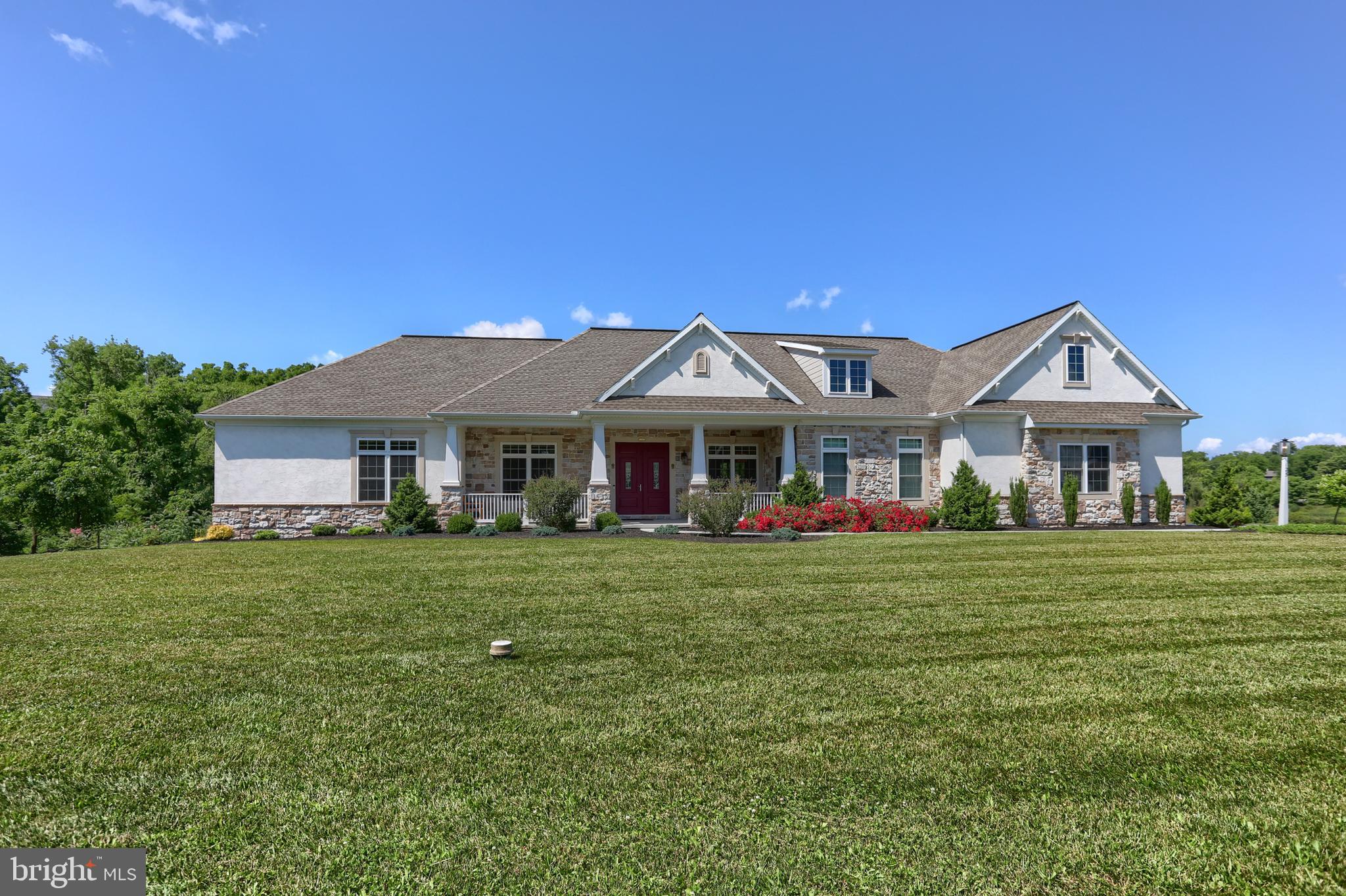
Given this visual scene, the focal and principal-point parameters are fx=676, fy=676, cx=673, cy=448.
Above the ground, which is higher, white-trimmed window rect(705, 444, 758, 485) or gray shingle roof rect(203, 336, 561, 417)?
gray shingle roof rect(203, 336, 561, 417)

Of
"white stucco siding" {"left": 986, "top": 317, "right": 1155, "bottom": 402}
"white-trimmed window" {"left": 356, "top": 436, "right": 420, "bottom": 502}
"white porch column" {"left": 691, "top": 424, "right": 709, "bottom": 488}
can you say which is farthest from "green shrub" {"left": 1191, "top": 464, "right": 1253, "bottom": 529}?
"white-trimmed window" {"left": 356, "top": 436, "right": 420, "bottom": 502}

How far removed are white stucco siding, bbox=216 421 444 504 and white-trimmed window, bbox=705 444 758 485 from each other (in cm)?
1101

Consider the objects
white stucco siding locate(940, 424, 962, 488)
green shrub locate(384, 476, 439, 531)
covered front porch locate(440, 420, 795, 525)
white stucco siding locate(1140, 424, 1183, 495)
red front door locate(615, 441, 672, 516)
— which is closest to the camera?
green shrub locate(384, 476, 439, 531)

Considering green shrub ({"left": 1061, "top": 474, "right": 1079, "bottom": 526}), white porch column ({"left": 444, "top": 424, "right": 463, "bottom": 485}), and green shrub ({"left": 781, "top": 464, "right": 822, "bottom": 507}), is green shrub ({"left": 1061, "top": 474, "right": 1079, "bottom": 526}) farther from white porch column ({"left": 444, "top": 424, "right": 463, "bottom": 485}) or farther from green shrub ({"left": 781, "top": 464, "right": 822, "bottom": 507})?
white porch column ({"left": 444, "top": 424, "right": 463, "bottom": 485})

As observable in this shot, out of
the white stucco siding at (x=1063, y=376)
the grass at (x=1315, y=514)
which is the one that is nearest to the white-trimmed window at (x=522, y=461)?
the white stucco siding at (x=1063, y=376)

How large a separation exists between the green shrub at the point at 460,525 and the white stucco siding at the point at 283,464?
14.2 ft

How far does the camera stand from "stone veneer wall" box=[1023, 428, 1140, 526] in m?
21.5

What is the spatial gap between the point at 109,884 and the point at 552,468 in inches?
754

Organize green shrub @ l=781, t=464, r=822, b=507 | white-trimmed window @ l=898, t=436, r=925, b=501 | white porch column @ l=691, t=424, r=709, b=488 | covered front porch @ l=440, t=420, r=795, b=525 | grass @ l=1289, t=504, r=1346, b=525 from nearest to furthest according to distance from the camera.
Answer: green shrub @ l=781, t=464, r=822, b=507 < covered front porch @ l=440, t=420, r=795, b=525 < white porch column @ l=691, t=424, r=709, b=488 < white-trimmed window @ l=898, t=436, r=925, b=501 < grass @ l=1289, t=504, r=1346, b=525

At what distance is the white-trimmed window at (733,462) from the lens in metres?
22.8

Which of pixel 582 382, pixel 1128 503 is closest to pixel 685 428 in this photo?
pixel 582 382

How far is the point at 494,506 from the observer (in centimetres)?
2020

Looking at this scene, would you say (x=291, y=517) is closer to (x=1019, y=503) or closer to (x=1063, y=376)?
(x=1019, y=503)

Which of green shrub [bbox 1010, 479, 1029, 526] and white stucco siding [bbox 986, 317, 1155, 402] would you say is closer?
green shrub [bbox 1010, 479, 1029, 526]
